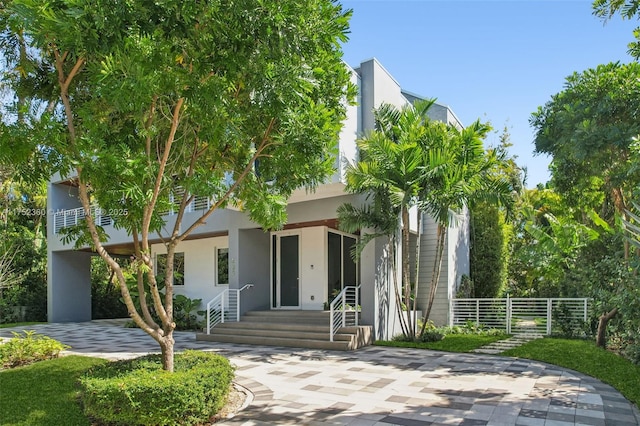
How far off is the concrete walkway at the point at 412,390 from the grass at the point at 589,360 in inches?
10.9

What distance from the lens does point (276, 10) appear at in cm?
491

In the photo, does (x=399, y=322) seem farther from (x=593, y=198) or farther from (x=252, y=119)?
(x=252, y=119)

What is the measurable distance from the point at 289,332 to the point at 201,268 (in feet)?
23.2

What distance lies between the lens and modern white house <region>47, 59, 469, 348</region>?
43.2ft

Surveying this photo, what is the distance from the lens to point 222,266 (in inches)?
711

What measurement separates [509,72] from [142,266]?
9.50 meters

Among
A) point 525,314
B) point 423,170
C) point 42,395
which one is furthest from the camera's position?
point 525,314

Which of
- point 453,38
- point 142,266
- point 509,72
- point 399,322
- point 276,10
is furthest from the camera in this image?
point 399,322

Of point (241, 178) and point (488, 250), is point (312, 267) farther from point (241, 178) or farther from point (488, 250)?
point (241, 178)

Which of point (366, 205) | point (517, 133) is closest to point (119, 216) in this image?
point (366, 205)

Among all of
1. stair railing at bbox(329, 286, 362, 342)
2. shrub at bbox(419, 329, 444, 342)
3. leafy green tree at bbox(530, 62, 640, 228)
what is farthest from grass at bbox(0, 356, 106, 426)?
leafy green tree at bbox(530, 62, 640, 228)

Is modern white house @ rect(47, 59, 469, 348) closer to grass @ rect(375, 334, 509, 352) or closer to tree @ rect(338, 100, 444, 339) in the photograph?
tree @ rect(338, 100, 444, 339)

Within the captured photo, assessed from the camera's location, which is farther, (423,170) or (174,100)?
(423,170)

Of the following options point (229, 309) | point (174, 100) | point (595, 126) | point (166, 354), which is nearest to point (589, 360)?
point (595, 126)
